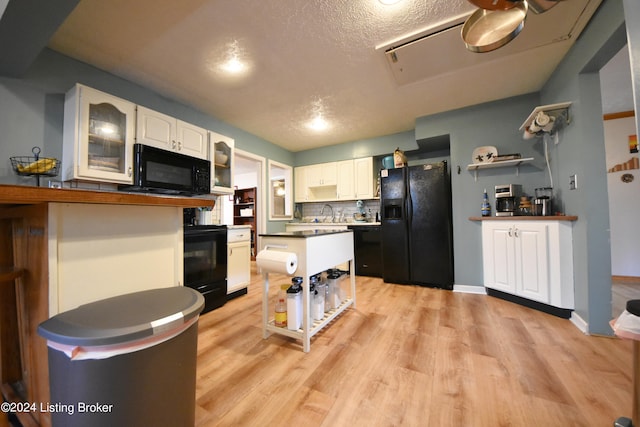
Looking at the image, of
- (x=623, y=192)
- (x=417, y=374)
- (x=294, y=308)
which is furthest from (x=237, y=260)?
(x=623, y=192)

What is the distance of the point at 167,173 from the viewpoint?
234cm

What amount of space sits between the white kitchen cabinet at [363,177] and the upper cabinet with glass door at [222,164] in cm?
212

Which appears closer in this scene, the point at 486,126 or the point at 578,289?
the point at 578,289

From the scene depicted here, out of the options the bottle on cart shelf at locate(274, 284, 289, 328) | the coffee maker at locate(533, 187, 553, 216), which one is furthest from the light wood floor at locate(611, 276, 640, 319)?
the bottle on cart shelf at locate(274, 284, 289, 328)

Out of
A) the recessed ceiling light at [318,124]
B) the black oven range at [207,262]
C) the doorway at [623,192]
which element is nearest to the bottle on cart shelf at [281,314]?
the black oven range at [207,262]

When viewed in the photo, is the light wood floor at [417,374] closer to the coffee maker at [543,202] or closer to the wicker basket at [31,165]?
the coffee maker at [543,202]

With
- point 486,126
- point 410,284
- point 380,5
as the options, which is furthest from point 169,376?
point 486,126

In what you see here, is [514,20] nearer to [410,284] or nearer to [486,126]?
[486,126]

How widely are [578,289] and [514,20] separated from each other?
211 centimetres

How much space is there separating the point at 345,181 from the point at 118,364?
3.93 meters

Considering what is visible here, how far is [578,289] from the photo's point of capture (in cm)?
193

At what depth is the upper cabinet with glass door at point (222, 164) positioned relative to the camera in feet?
9.42

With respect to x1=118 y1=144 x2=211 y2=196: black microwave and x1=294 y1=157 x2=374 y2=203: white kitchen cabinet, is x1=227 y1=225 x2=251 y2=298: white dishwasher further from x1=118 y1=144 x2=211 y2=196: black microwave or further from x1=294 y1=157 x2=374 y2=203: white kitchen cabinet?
x1=294 y1=157 x2=374 y2=203: white kitchen cabinet

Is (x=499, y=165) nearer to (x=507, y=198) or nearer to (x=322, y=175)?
(x=507, y=198)
